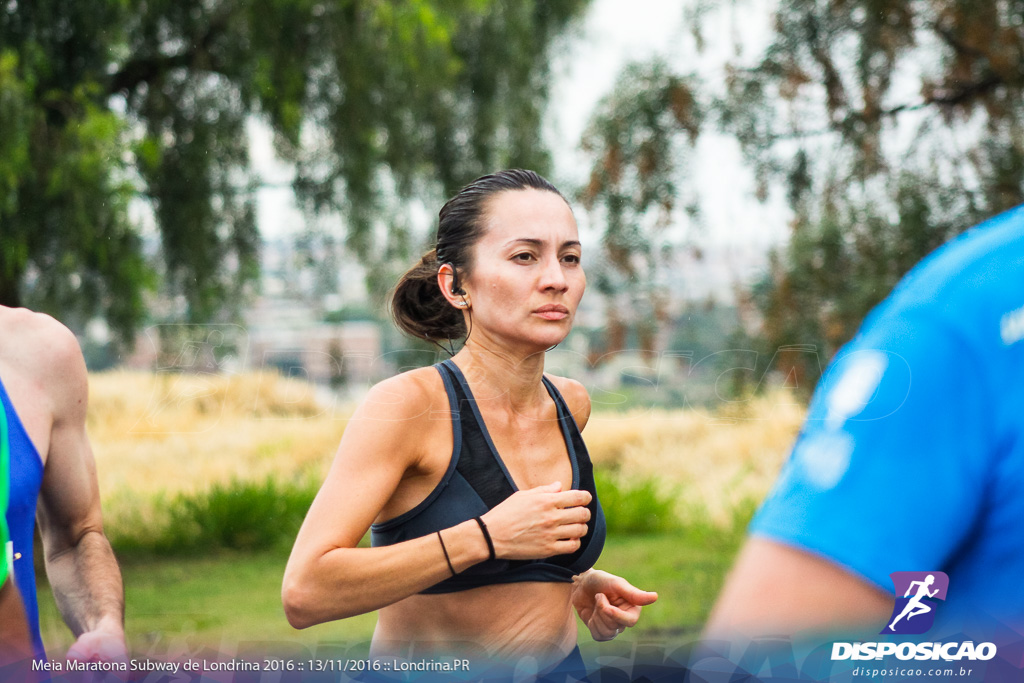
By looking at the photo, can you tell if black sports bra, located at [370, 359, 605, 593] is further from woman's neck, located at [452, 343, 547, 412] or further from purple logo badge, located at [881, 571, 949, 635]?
purple logo badge, located at [881, 571, 949, 635]

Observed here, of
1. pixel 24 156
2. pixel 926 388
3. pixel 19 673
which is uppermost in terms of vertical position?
pixel 24 156

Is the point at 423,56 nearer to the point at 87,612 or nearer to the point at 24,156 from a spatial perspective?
the point at 24,156

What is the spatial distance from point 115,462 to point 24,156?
167cm

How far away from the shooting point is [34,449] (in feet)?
3.46

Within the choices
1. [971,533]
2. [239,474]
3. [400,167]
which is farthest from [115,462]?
[971,533]

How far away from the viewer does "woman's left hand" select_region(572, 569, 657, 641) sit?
1.29 metres

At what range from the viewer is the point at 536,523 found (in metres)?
1.11

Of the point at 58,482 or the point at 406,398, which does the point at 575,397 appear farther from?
the point at 58,482

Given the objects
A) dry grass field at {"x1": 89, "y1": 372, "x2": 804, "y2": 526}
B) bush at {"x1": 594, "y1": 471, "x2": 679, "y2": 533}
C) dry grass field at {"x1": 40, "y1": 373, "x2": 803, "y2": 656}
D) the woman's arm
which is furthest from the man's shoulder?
bush at {"x1": 594, "y1": 471, "x2": 679, "y2": 533}

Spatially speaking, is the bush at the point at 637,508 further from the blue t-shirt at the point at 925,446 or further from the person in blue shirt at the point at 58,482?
the blue t-shirt at the point at 925,446

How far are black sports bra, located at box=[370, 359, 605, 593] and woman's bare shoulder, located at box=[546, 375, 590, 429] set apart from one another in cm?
22

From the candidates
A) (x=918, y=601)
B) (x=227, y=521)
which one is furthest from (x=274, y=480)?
(x=918, y=601)

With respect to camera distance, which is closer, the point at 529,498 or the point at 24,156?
the point at 529,498

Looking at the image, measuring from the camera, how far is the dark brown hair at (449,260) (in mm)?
1232
